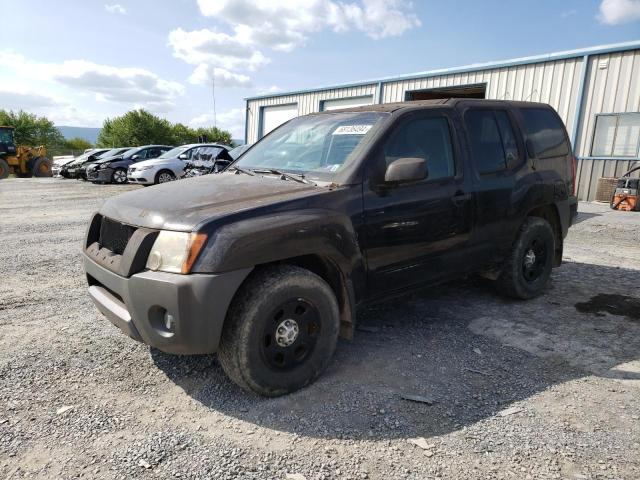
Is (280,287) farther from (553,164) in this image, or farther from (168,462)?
(553,164)

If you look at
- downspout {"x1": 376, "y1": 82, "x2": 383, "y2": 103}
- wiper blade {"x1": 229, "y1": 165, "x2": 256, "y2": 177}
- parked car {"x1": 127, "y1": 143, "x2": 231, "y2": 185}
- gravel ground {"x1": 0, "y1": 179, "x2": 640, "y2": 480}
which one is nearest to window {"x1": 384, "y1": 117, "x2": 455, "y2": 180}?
wiper blade {"x1": 229, "y1": 165, "x2": 256, "y2": 177}

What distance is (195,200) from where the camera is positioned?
9.32ft

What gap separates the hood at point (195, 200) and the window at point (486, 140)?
5.52ft

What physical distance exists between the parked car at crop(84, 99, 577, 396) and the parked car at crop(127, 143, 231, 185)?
12.5 meters

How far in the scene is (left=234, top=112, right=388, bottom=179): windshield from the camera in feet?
10.9

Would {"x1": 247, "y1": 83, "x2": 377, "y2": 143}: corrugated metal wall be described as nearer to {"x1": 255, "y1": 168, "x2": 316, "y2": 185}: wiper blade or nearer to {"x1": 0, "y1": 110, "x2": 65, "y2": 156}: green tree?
{"x1": 255, "y1": 168, "x2": 316, "y2": 185}: wiper blade

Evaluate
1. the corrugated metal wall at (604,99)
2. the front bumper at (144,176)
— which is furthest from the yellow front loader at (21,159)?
the corrugated metal wall at (604,99)

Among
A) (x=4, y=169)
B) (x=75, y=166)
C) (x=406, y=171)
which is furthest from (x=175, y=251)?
(x=4, y=169)

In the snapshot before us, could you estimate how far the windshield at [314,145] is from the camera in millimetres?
3311

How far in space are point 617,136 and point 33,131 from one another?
6253 cm

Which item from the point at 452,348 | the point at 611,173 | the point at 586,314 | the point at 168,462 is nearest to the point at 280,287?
the point at 168,462

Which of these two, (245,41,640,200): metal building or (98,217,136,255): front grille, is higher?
(245,41,640,200): metal building

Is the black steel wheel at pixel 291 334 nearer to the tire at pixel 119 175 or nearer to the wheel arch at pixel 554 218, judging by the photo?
the wheel arch at pixel 554 218

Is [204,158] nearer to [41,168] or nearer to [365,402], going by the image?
[41,168]
